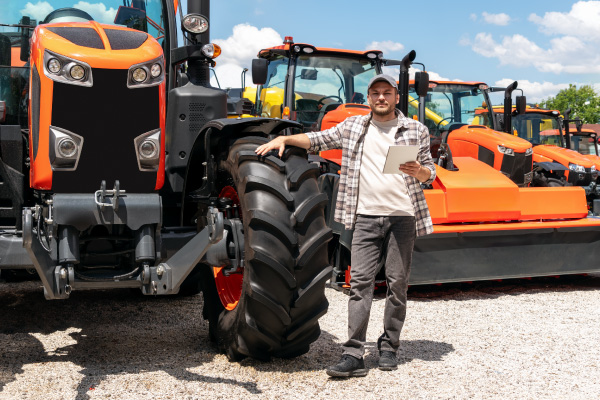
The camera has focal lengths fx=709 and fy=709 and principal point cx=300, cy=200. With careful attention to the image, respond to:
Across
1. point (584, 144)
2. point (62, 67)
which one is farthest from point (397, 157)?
point (584, 144)

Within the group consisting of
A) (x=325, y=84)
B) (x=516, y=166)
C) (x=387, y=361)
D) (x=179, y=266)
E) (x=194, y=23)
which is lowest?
(x=387, y=361)

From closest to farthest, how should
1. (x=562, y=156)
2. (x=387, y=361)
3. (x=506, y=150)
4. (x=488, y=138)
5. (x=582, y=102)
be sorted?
(x=387, y=361), (x=506, y=150), (x=488, y=138), (x=562, y=156), (x=582, y=102)

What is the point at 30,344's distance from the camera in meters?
4.68

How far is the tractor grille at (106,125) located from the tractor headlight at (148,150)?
0.08 feet

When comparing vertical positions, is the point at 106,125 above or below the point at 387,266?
above

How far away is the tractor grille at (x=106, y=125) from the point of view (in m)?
3.86

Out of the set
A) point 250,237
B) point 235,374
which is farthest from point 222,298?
point 250,237

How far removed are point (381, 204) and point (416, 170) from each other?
1.15 ft

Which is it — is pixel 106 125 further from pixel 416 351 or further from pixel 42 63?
pixel 416 351

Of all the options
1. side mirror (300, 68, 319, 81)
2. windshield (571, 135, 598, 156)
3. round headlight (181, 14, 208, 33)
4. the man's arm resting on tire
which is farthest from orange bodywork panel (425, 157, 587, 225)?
windshield (571, 135, 598, 156)

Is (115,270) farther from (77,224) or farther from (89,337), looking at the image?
(89,337)

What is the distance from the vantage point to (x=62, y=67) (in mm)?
3803

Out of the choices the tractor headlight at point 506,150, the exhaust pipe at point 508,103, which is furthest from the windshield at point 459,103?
the tractor headlight at point 506,150

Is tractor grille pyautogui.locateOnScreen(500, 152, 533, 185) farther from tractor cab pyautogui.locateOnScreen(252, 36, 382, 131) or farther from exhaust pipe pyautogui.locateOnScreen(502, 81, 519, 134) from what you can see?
tractor cab pyautogui.locateOnScreen(252, 36, 382, 131)
